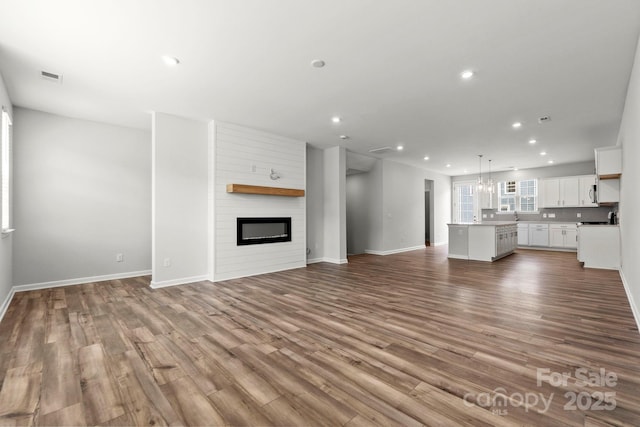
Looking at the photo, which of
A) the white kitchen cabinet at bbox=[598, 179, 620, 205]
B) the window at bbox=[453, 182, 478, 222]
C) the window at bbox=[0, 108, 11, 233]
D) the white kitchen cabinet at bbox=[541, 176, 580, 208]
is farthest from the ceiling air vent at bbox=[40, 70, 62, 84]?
the window at bbox=[453, 182, 478, 222]

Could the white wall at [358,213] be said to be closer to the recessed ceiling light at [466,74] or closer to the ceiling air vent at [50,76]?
the recessed ceiling light at [466,74]

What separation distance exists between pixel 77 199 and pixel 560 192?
1251cm

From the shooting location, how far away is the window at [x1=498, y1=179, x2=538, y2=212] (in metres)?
10.1

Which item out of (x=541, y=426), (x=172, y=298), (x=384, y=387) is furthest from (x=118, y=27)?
(x=541, y=426)

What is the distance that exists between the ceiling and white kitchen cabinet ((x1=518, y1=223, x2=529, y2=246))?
195 inches

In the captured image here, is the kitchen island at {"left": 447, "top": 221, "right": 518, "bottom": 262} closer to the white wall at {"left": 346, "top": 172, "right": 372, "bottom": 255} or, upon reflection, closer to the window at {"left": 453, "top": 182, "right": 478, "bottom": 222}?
the white wall at {"left": 346, "top": 172, "right": 372, "bottom": 255}

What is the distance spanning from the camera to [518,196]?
10367mm

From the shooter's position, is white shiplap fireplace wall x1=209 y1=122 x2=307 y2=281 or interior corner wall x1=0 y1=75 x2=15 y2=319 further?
white shiplap fireplace wall x1=209 y1=122 x2=307 y2=281

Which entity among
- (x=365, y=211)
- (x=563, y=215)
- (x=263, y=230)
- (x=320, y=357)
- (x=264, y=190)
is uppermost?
(x=264, y=190)

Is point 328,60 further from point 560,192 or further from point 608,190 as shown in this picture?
point 560,192

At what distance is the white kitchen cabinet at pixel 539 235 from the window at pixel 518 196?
0.94 meters

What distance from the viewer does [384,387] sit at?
1.90m

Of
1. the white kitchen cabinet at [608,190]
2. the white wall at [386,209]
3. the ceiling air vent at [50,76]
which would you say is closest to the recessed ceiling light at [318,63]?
the ceiling air vent at [50,76]

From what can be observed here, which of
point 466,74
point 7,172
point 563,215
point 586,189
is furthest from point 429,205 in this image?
point 7,172
